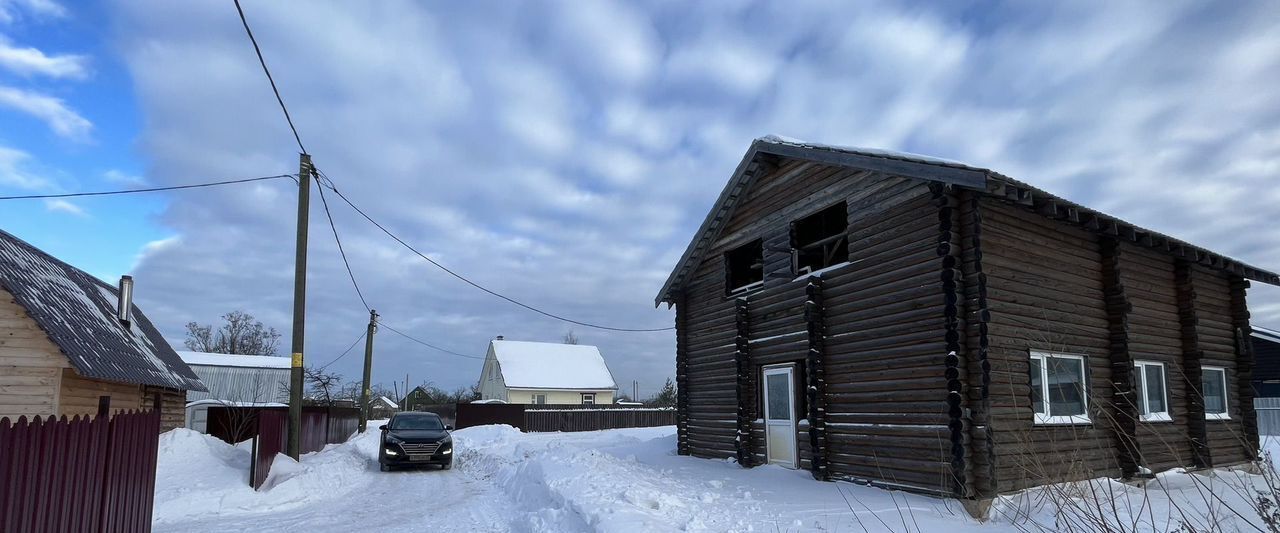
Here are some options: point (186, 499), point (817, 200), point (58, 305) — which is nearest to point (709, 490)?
point (817, 200)

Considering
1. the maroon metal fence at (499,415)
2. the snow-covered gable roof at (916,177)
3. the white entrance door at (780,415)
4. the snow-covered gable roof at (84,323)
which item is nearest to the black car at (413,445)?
the snow-covered gable roof at (84,323)

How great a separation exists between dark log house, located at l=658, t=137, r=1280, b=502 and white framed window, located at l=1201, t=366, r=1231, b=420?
0.07 metres

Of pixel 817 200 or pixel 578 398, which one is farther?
pixel 578 398

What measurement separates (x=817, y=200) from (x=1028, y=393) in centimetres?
520

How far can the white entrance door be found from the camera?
15.4m

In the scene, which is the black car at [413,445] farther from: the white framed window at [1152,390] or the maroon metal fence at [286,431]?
the white framed window at [1152,390]

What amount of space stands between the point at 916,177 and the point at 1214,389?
31.9 feet

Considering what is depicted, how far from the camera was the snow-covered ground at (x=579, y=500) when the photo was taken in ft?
32.1

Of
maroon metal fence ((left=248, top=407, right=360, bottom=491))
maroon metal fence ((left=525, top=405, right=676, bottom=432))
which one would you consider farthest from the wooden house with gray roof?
maroon metal fence ((left=525, top=405, right=676, bottom=432))

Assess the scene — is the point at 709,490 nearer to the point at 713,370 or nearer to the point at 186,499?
the point at 713,370

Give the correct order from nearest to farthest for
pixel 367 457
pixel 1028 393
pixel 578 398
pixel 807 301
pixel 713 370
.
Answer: pixel 1028 393 < pixel 807 301 < pixel 713 370 < pixel 367 457 < pixel 578 398

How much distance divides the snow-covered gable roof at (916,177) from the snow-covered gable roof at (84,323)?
12.8 meters

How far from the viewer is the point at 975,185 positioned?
10.7 metres

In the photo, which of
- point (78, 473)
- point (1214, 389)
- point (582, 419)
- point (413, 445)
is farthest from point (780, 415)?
point (582, 419)
